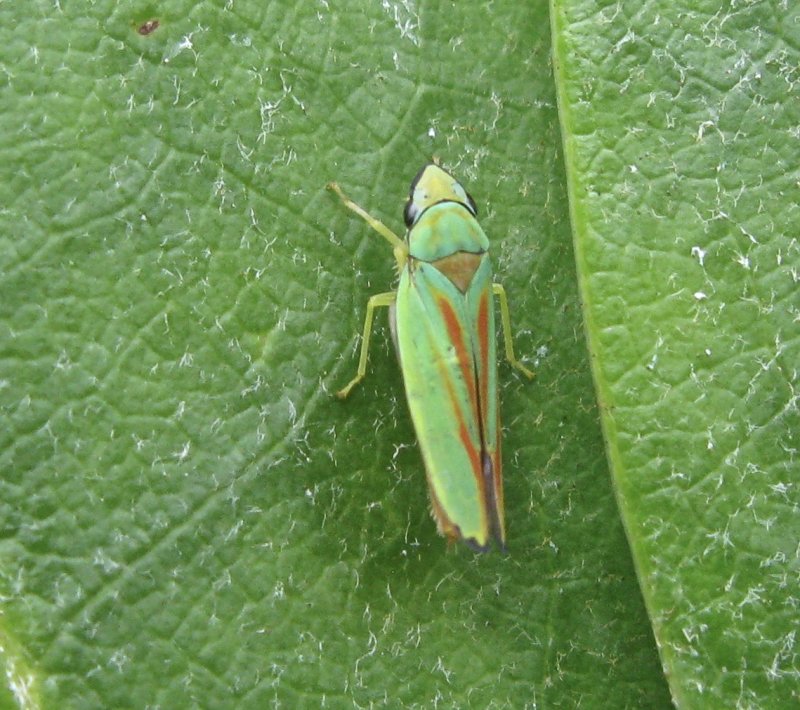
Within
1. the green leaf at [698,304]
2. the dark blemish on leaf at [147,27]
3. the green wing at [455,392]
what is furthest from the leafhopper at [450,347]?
the dark blemish on leaf at [147,27]

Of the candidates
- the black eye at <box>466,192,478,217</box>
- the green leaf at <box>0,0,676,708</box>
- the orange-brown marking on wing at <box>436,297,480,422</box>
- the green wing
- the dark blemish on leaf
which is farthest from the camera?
the black eye at <box>466,192,478,217</box>

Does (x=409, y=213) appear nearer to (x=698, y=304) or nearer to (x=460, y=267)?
(x=460, y=267)

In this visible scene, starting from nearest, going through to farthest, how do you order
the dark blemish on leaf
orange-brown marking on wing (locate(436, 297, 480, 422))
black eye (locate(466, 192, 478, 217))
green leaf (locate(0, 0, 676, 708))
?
green leaf (locate(0, 0, 676, 708)) < the dark blemish on leaf < orange-brown marking on wing (locate(436, 297, 480, 422)) < black eye (locate(466, 192, 478, 217))

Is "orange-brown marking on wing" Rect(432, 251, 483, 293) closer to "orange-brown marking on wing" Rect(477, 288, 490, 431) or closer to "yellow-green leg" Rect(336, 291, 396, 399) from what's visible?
"orange-brown marking on wing" Rect(477, 288, 490, 431)

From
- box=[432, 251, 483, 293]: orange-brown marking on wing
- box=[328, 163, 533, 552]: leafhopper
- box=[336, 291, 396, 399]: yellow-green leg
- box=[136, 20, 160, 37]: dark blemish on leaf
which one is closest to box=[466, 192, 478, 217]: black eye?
box=[328, 163, 533, 552]: leafhopper

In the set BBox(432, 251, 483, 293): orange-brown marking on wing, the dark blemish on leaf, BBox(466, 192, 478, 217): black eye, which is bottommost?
BBox(432, 251, 483, 293): orange-brown marking on wing

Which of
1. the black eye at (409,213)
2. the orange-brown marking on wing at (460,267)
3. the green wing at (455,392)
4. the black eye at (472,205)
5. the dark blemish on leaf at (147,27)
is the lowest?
the green wing at (455,392)

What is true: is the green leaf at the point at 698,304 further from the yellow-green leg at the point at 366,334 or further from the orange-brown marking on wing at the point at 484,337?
the yellow-green leg at the point at 366,334
